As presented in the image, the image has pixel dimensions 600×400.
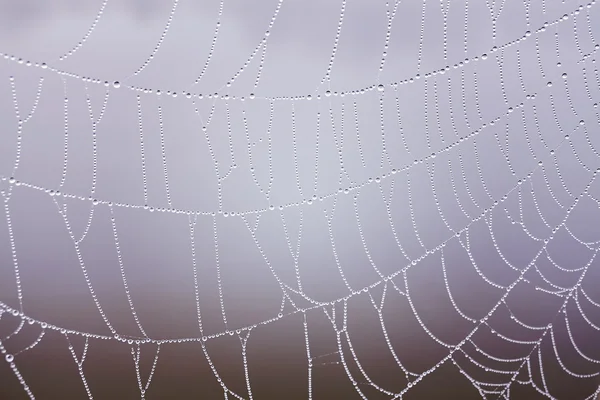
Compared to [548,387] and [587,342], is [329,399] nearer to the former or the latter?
[548,387]

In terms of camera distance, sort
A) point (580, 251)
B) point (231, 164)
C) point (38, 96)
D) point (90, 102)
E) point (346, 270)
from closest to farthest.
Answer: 1. point (38, 96)
2. point (90, 102)
3. point (231, 164)
4. point (346, 270)
5. point (580, 251)

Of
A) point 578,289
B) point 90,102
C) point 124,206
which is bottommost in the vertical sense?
point 578,289

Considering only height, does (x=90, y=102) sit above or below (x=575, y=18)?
below

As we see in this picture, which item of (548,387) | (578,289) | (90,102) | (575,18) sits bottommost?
(548,387)

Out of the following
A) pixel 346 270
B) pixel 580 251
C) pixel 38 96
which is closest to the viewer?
pixel 38 96

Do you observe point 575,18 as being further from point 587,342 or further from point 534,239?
point 587,342

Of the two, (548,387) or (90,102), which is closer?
(90,102)

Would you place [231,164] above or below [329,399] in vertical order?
above

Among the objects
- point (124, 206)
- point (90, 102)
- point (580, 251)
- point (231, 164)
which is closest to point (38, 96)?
point (90, 102)

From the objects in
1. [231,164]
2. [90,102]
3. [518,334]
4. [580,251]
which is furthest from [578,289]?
[90,102]
